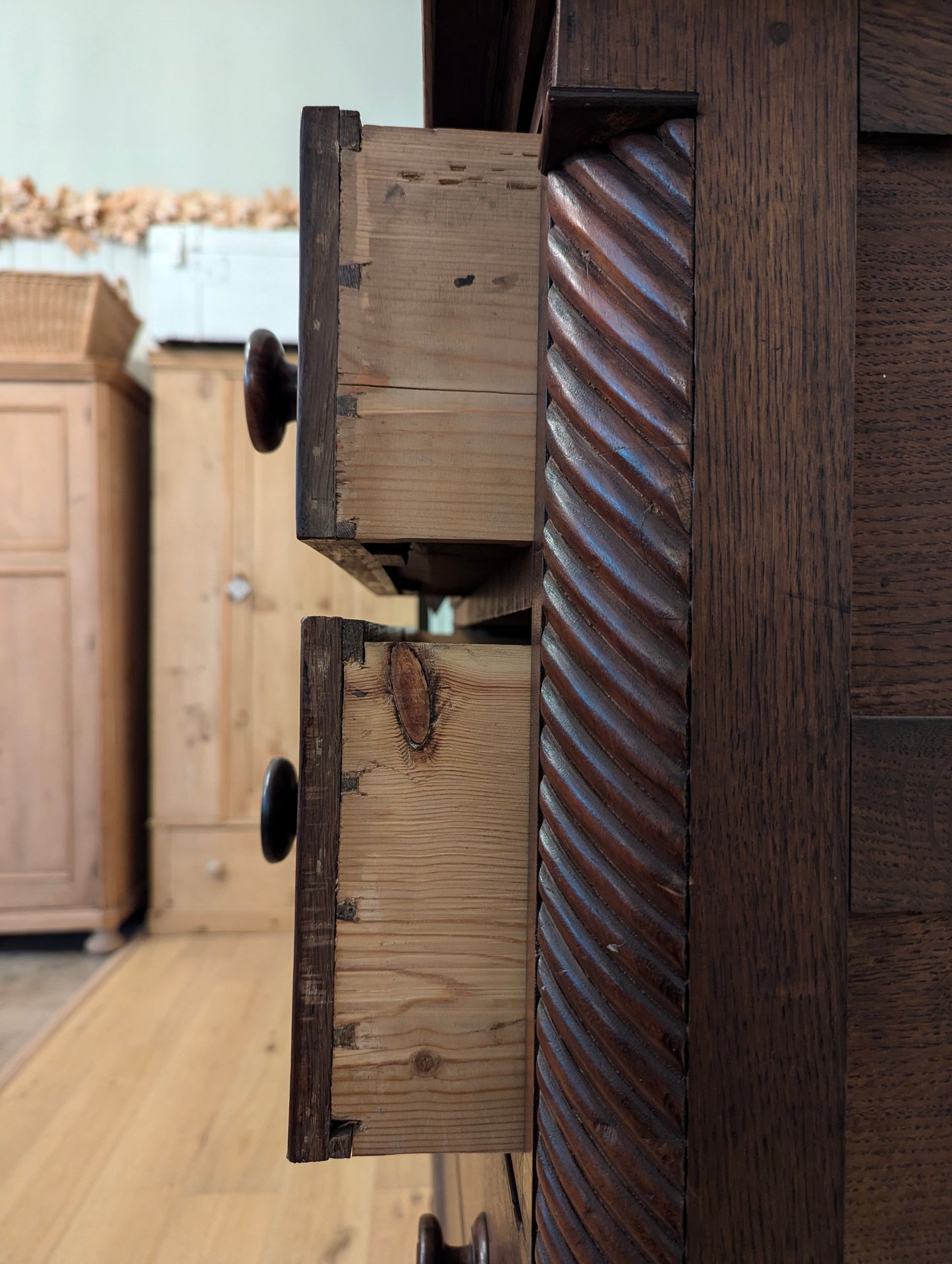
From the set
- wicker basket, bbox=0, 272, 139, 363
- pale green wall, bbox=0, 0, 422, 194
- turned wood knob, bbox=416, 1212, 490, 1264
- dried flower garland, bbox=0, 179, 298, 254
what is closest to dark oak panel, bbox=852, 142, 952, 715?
turned wood knob, bbox=416, 1212, 490, 1264

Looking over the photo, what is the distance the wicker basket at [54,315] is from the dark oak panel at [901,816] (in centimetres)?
Answer: 209

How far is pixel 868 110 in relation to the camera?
0.30 m

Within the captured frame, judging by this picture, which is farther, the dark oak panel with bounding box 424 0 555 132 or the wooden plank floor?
the wooden plank floor

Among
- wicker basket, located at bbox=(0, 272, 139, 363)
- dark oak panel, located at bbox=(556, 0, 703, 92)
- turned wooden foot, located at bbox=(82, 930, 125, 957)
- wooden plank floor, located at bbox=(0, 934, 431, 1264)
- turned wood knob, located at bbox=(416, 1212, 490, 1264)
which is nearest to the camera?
dark oak panel, located at bbox=(556, 0, 703, 92)

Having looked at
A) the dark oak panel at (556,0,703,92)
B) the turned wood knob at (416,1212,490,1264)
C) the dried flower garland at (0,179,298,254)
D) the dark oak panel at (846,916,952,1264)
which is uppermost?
the dried flower garland at (0,179,298,254)

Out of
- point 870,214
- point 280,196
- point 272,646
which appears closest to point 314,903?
point 870,214

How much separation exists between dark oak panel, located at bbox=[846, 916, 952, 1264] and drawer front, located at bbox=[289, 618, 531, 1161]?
14 cm

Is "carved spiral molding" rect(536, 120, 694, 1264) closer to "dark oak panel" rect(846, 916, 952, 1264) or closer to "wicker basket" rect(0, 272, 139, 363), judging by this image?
"dark oak panel" rect(846, 916, 952, 1264)

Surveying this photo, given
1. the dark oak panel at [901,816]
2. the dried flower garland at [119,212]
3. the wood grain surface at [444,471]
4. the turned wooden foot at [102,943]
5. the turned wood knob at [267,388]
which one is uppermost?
the dried flower garland at [119,212]

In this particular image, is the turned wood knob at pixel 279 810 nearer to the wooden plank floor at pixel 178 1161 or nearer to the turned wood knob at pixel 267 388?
the turned wood knob at pixel 267 388

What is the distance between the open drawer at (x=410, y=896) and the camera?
0.38 m

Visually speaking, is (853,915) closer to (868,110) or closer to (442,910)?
(442,910)

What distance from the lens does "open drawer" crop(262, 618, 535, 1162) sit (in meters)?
0.38

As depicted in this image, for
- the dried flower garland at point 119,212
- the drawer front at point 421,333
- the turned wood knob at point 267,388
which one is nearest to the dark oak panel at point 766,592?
the drawer front at point 421,333
